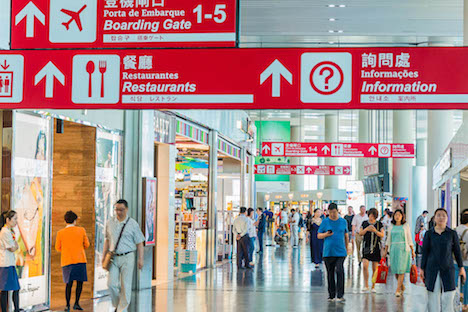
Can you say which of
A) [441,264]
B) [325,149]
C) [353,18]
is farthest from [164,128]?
[325,149]

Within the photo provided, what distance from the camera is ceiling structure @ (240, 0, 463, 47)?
1603cm

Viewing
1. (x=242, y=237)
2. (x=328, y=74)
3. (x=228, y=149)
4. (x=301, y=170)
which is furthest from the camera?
(x=301, y=170)

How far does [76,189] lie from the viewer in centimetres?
1185

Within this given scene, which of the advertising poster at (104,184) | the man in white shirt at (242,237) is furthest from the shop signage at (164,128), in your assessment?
the man in white shirt at (242,237)

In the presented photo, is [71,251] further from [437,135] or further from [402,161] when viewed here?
[402,161]

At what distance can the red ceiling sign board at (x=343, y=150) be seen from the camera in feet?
85.9

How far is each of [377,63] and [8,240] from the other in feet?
15.3

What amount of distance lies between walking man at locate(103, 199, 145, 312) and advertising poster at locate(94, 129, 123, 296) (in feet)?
9.08

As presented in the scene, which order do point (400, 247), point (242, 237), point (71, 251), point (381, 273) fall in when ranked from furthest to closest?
1. point (242, 237)
2. point (381, 273)
3. point (400, 247)
4. point (71, 251)

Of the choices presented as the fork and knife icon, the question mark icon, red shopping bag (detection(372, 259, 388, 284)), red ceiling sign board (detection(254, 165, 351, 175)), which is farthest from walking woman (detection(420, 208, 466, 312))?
red ceiling sign board (detection(254, 165, 351, 175))

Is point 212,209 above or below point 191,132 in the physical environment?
below

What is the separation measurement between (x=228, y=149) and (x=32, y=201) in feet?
44.3

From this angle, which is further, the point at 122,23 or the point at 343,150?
the point at 343,150

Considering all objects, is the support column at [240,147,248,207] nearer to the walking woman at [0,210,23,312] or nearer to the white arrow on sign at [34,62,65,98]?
the walking woman at [0,210,23,312]
